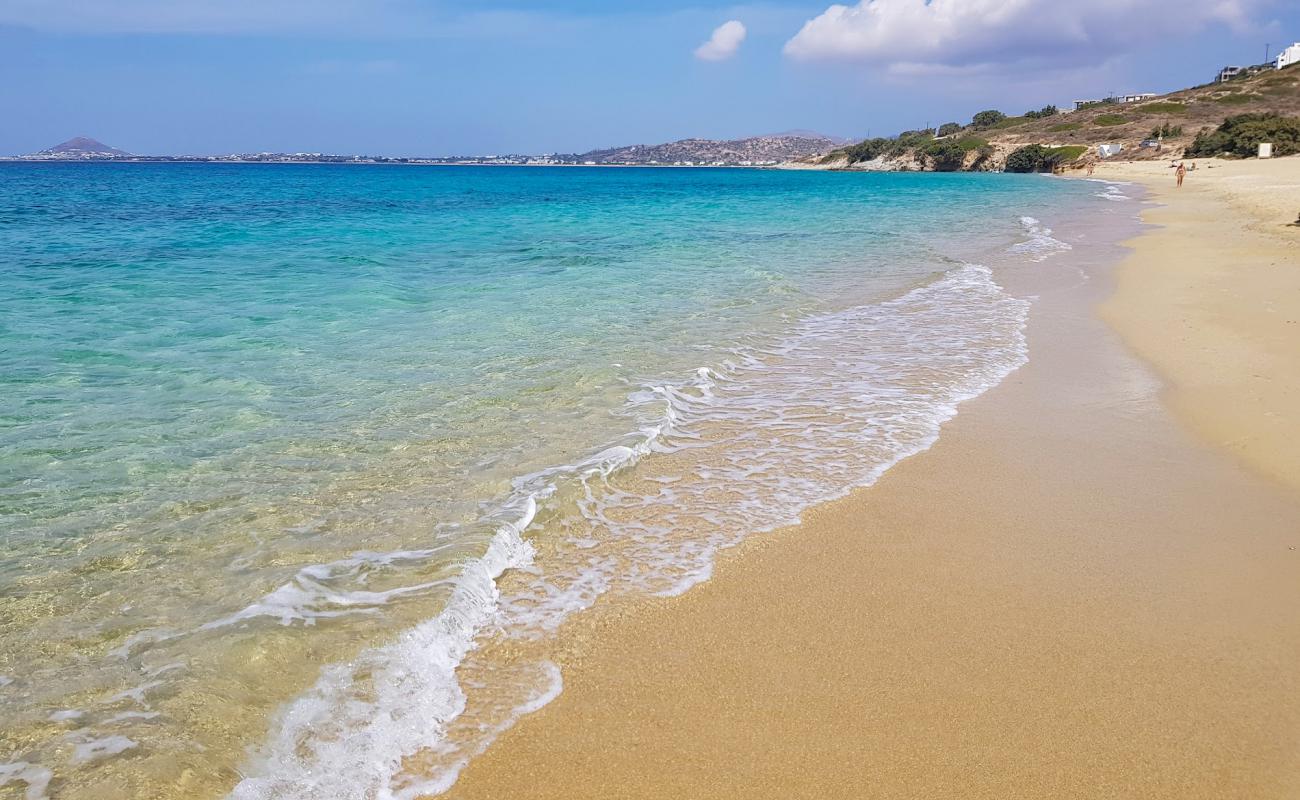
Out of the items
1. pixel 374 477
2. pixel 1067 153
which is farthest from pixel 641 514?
pixel 1067 153

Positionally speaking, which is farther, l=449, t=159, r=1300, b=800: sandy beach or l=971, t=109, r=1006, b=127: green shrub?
l=971, t=109, r=1006, b=127: green shrub

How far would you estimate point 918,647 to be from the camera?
3.72 metres

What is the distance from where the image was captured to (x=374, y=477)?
5.64m

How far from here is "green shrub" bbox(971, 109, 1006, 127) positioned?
13312 centimetres

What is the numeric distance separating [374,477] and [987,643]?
160 inches

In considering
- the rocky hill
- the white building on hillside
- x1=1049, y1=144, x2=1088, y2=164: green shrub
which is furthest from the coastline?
the white building on hillside

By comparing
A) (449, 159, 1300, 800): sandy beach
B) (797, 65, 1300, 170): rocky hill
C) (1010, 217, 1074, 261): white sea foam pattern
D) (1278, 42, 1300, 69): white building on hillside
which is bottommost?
(449, 159, 1300, 800): sandy beach

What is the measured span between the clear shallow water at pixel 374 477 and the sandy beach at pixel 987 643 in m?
0.40

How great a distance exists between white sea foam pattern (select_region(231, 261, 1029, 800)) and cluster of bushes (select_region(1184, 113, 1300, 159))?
6768 centimetres

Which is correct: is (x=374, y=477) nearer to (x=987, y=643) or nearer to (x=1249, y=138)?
(x=987, y=643)

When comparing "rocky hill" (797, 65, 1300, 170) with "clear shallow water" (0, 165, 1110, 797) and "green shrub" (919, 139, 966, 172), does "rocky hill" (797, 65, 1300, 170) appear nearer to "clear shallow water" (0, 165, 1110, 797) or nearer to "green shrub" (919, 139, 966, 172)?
"green shrub" (919, 139, 966, 172)

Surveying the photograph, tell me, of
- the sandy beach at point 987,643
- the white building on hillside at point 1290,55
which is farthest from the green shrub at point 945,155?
the sandy beach at point 987,643

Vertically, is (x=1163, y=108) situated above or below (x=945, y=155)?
above

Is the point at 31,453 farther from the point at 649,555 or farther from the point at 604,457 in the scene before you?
the point at 649,555
